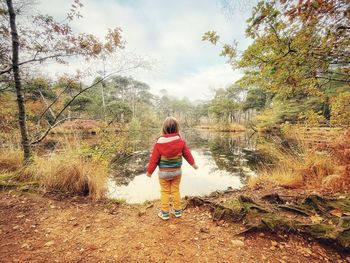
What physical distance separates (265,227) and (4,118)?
205 inches

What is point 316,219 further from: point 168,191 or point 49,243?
point 49,243

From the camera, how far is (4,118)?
3895 mm

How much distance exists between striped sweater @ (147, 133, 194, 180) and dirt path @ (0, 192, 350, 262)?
2.29 ft

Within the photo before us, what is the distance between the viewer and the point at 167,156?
8.48ft

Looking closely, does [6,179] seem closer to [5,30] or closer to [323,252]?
[5,30]

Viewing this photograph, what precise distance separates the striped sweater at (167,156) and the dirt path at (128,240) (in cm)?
70

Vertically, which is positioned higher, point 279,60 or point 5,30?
point 5,30

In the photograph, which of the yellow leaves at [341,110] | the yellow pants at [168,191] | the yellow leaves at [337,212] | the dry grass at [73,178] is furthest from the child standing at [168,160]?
the yellow leaves at [341,110]

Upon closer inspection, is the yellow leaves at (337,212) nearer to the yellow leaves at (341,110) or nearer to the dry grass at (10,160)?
the yellow leaves at (341,110)

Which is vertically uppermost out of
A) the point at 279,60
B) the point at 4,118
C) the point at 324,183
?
the point at 279,60

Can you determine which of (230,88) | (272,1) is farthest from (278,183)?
(230,88)

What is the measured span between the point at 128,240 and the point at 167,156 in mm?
1105

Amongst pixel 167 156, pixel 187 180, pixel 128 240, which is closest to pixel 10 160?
pixel 128 240

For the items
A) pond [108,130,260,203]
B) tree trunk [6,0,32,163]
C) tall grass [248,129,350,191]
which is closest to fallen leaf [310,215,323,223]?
tall grass [248,129,350,191]
